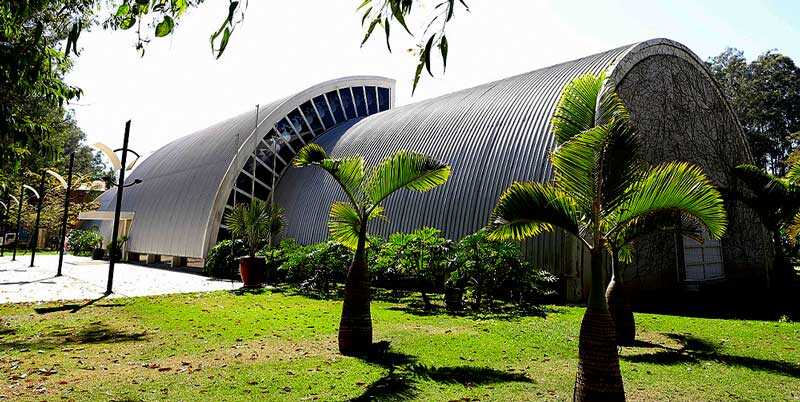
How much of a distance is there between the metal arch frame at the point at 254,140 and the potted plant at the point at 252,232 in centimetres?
615

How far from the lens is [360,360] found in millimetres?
7641

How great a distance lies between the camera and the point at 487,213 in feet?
55.0

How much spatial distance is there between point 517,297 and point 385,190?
300 inches

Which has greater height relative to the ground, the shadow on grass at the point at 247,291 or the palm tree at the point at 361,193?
the palm tree at the point at 361,193

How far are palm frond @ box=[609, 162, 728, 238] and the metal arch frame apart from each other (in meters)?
22.9

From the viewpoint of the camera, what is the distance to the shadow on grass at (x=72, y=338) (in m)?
8.60

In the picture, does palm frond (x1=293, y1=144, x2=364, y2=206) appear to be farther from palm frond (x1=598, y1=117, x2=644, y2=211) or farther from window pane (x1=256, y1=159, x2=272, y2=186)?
window pane (x1=256, y1=159, x2=272, y2=186)

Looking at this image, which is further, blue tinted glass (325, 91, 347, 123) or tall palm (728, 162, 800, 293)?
blue tinted glass (325, 91, 347, 123)

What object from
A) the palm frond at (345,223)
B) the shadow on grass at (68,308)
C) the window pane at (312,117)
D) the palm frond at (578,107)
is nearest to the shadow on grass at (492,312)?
the palm frond at (345,223)

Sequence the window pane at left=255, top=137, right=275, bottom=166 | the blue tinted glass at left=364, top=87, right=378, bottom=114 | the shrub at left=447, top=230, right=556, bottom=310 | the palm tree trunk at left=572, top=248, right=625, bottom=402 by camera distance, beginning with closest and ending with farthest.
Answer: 1. the palm tree trunk at left=572, top=248, right=625, bottom=402
2. the shrub at left=447, top=230, right=556, bottom=310
3. the window pane at left=255, top=137, right=275, bottom=166
4. the blue tinted glass at left=364, top=87, right=378, bottom=114

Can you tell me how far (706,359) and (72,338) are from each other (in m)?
10.5

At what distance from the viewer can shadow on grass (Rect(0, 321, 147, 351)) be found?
8.60m

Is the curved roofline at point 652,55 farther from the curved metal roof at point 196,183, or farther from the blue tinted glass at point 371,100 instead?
the blue tinted glass at point 371,100

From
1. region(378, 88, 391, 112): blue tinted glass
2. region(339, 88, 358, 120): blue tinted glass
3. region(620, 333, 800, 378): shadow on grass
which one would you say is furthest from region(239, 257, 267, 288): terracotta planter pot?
region(378, 88, 391, 112): blue tinted glass
